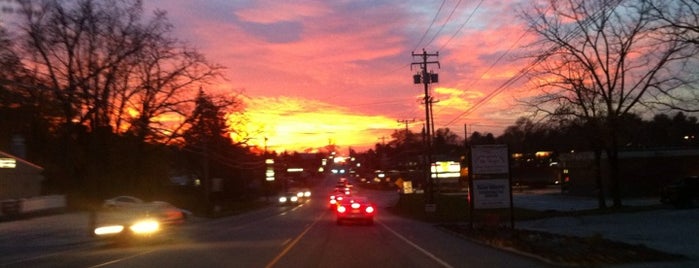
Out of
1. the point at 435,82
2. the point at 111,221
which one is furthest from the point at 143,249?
the point at 435,82

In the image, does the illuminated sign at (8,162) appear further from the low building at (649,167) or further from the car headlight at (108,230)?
the low building at (649,167)

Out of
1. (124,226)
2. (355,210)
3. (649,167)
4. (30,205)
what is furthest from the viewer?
(649,167)

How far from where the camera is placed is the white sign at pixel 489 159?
3020 cm

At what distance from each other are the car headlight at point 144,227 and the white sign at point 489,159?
43.0 feet

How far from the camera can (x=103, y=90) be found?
34844 mm

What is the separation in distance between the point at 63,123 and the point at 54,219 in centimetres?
570

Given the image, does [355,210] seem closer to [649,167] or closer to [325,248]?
[325,248]

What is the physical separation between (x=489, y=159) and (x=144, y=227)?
14153 mm

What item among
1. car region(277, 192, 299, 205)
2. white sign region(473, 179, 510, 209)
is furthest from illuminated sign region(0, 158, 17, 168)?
car region(277, 192, 299, 205)

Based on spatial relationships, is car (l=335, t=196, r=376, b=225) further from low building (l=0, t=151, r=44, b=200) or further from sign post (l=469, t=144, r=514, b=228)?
low building (l=0, t=151, r=44, b=200)

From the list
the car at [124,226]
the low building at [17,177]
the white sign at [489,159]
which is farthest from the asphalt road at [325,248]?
the low building at [17,177]

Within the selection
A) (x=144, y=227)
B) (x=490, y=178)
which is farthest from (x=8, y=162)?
(x=490, y=178)

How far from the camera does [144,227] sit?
27531 mm

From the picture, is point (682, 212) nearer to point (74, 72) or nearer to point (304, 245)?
point (304, 245)
